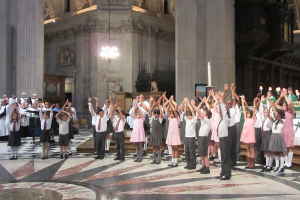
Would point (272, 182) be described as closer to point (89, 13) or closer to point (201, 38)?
point (201, 38)

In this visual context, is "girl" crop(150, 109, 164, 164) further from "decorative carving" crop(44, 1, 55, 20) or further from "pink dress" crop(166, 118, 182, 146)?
"decorative carving" crop(44, 1, 55, 20)

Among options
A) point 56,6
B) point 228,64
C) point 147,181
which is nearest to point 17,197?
point 147,181

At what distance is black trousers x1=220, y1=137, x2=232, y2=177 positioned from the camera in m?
9.39

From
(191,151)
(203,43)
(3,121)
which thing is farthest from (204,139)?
(3,121)

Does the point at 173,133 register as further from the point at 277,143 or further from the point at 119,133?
the point at 277,143

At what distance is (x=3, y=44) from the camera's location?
20609 mm

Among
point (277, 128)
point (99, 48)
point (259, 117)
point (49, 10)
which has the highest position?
point (49, 10)

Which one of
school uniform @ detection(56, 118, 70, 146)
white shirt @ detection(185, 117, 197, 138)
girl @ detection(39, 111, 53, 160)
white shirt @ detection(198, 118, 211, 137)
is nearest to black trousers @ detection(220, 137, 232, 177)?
white shirt @ detection(198, 118, 211, 137)

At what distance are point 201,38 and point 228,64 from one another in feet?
5.71

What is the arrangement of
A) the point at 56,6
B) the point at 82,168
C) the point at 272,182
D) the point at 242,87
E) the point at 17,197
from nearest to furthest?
the point at 17,197
the point at 272,182
the point at 82,168
the point at 242,87
the point at 56,6

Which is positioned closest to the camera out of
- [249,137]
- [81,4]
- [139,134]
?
[249,137]

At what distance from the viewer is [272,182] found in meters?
8.95

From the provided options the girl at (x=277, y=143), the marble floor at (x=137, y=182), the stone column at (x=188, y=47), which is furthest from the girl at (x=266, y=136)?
the stone column at (x=188, y=47)

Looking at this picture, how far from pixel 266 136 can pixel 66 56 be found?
77.8 ft
